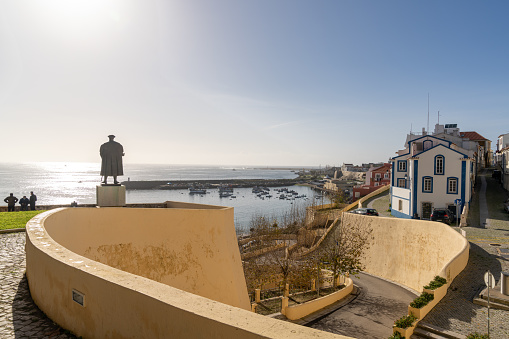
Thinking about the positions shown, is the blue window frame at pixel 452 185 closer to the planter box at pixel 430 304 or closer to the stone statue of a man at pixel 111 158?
the planter box at pixel 430 304

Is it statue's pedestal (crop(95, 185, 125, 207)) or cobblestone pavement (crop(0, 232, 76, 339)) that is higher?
statue's pedestal (crop(95, 185, 125, 207))

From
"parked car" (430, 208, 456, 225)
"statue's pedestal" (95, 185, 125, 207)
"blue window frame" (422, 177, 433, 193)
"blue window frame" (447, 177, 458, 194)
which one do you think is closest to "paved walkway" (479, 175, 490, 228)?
"parked car" (430, 208, 456, 225)

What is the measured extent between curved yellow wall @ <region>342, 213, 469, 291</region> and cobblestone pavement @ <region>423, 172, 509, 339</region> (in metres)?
1.03

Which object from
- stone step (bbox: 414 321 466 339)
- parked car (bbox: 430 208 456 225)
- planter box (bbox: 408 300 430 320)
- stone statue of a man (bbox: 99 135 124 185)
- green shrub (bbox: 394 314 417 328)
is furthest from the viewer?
parked car (bbox: 430 208 456 225)

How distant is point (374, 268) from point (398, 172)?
13.7m

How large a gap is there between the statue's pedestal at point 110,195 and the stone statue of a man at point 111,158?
0.31m

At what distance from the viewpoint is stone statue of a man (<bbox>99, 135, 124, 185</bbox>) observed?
1152 centimetres

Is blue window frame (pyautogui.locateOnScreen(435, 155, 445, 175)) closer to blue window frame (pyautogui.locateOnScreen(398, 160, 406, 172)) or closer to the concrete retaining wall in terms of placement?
blue window frame (pyautogui.locateOnScreen(398, 160, 406, 172))

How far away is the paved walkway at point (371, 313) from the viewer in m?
14.4

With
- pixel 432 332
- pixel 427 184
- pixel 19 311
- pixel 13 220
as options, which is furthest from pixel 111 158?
pixel 427 184

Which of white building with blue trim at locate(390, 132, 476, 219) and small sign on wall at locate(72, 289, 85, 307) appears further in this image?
white building with blue trim at locate(390, 132, 476, 219)

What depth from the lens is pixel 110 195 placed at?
1134 cm

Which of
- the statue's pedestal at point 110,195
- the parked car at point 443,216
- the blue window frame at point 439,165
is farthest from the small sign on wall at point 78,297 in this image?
the blue window frame at point 439,165

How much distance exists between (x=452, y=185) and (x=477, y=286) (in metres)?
17.6
